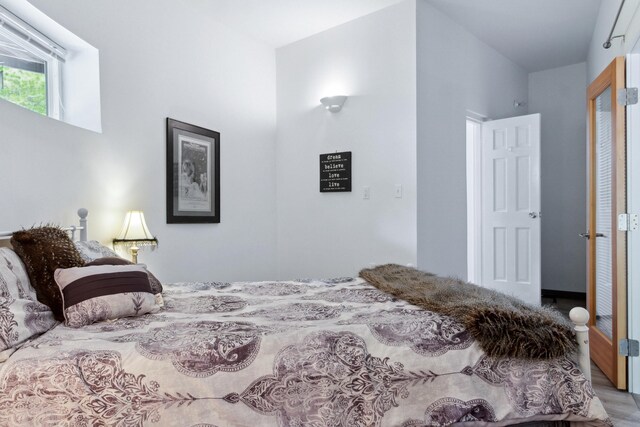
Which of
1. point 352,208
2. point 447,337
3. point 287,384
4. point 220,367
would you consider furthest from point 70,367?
point 352,208

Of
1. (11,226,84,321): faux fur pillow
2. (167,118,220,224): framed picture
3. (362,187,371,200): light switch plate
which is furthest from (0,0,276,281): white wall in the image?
(362,187,371,200): light switch plate

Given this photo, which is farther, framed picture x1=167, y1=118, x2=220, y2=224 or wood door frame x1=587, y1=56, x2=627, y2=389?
Answer: framed picture x1=167, y1=118, x2=220, y2=224

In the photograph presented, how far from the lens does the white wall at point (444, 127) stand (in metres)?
3.63

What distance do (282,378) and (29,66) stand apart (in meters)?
2.47

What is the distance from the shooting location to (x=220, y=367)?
133 centimetres

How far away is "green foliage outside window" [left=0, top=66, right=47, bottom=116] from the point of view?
2467 mm

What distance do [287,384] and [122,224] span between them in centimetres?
211

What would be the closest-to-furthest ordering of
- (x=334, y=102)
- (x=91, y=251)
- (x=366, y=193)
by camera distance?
(x=91, y=251), (x=366, y=193), (x=334, y=102)

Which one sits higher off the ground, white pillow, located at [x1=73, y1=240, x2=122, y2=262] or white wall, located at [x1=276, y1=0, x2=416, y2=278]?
white wall, located at [x1=276, y1=0, x2=416, y2=278]

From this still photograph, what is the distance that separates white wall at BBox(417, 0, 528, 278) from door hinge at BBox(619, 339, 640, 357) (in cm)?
144

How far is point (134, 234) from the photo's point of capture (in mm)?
2891

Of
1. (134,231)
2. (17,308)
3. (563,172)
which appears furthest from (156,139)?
(563,172)

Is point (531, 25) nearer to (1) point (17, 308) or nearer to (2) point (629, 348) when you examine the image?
(2) point (629, 348)

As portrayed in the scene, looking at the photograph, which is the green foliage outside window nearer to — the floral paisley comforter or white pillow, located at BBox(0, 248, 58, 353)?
white pillow, located at BBox(0, 248, 58, 353)
